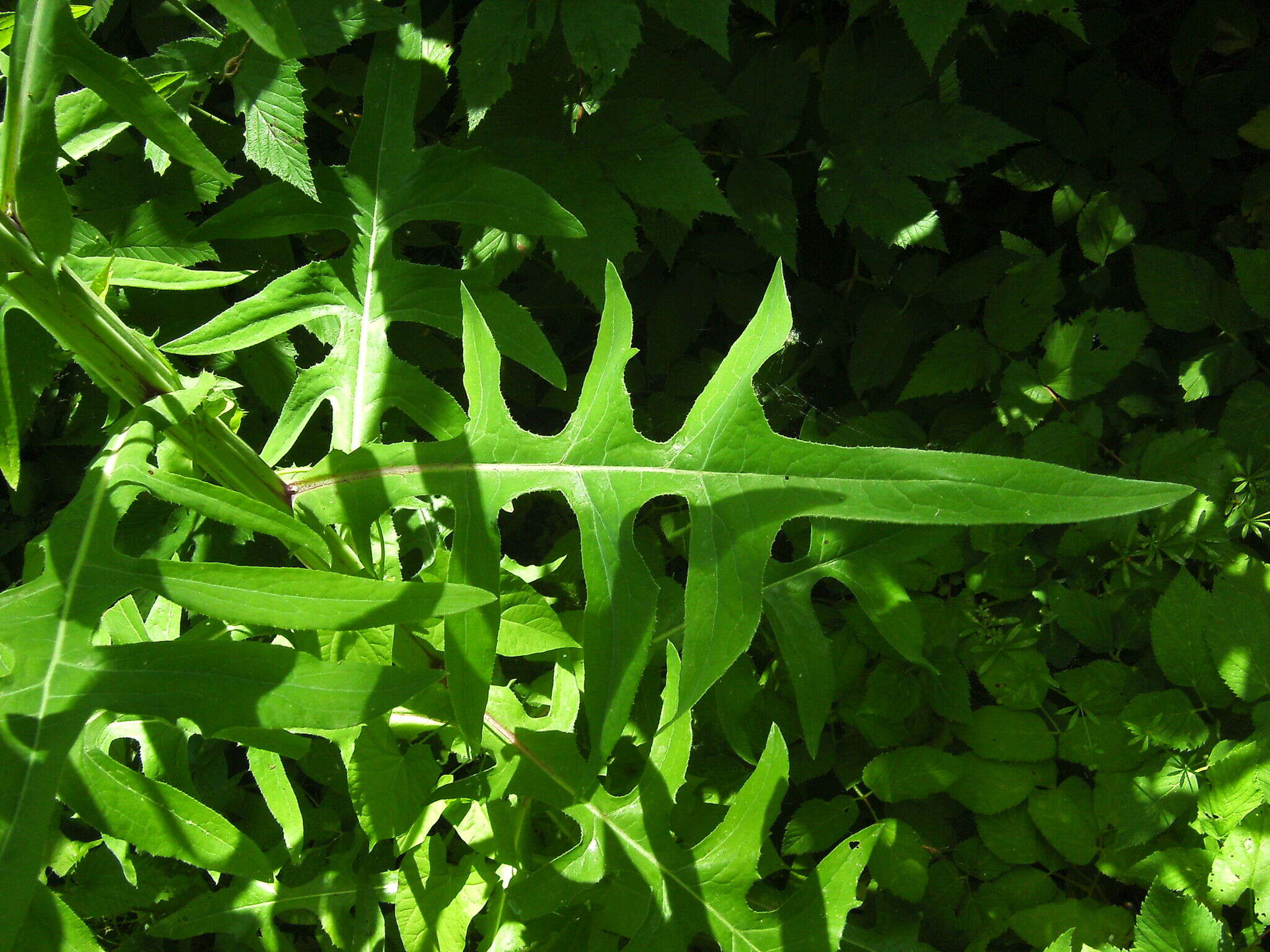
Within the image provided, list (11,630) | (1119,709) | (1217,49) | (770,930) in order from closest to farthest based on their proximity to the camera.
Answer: (11,630) → (770,930) → (1119,709) → (1217,49)

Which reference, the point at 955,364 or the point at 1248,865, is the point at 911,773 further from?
the point at 955,364

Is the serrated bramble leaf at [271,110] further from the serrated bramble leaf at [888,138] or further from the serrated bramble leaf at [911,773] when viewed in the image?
the serrated bramble leaf at [911,773]

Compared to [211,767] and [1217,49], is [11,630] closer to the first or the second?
[211,767]

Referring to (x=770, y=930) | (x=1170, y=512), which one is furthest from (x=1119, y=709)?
(x=770, y=930)

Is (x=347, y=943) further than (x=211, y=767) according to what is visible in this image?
No

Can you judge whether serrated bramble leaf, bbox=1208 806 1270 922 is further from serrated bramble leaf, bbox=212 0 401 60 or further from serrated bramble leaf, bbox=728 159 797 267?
serrated bramble leaf, bbox=212 0 401 60

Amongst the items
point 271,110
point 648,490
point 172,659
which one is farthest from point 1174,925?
point 271,110

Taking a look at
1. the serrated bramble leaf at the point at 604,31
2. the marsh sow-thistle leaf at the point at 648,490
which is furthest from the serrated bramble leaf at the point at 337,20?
the marsh sow-thistle leaf at the point at 648,490
